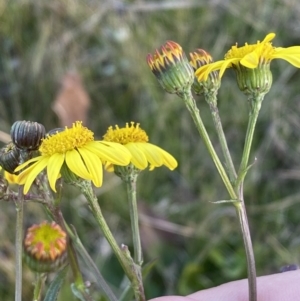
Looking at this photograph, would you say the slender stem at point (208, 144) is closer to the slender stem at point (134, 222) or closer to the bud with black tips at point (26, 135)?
the slender stem at point (134, 222)

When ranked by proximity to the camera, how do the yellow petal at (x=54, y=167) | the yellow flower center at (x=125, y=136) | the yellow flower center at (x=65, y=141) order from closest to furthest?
the yellow petal at (x=54, y=167) < the yellow flower center at (x=65, y=141) < the yellow flower center at (x=125, y=136)

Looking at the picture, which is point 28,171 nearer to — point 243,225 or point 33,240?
point 33,240

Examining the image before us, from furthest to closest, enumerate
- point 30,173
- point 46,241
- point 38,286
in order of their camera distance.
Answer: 1. point 46,241
2. point 38,286
3. point 30,173

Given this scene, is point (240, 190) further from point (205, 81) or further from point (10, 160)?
point (10, 160)

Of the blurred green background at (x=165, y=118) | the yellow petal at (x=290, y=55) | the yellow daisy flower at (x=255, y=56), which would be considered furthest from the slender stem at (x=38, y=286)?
the blurred green background at (x=165, y=118)

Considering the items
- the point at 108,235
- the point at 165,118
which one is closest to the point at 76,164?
the point at 108,235

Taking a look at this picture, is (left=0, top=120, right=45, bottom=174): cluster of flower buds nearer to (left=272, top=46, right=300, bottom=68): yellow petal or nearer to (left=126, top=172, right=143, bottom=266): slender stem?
(left=126, top=172, right=143, bottom=266): slender stem

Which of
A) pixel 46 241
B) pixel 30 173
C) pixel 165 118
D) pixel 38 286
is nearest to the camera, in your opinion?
pixel 30 173
